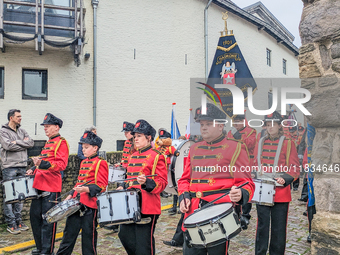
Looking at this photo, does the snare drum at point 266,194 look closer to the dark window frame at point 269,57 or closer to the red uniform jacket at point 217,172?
the red uniform jacket at point 217,172

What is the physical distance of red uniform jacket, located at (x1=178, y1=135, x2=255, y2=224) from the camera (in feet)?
9.88

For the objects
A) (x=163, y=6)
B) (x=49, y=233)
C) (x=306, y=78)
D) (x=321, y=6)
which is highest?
(x=163, y=6)

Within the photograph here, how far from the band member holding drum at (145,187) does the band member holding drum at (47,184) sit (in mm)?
1394

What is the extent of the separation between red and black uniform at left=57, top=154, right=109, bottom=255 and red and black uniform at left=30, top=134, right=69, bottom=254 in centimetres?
75

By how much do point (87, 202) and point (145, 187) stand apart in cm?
91

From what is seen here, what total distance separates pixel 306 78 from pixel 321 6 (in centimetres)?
53

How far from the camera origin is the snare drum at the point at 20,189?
471cm

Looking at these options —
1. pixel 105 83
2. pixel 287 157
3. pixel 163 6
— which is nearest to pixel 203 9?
pixel 163 6

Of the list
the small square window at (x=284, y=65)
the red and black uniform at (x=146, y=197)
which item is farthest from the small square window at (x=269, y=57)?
the red and black uniform at (x=146, y=197)

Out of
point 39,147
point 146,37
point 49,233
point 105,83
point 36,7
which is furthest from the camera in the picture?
point 146,37

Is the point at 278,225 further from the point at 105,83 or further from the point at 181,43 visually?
the point at 181,43

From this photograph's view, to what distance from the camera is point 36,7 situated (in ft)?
33.1

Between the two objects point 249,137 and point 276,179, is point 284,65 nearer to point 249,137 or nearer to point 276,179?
point 249,137

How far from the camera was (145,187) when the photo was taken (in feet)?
12.0
